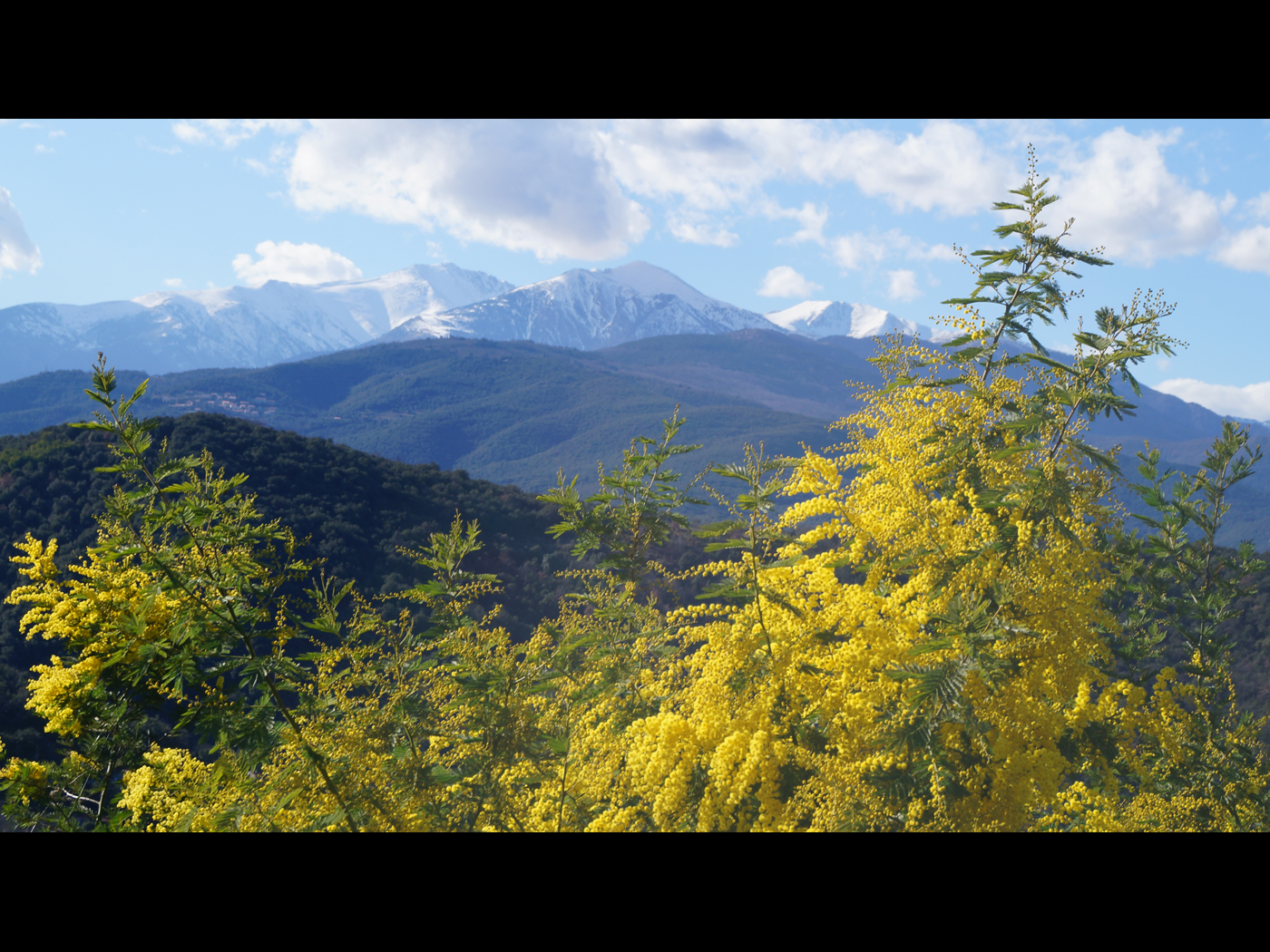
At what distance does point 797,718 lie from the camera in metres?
3.86

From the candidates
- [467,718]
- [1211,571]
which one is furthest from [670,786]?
[1211,571]

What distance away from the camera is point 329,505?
108 feet

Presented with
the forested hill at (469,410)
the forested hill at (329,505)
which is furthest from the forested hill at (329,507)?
the forested hill at (469,410)

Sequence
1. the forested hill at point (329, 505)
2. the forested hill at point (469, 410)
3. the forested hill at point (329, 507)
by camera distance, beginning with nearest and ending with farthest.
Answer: the forested hill at point (329, 507)
the forested hill at point (329, 505)
the forested hill at point (469, 410)

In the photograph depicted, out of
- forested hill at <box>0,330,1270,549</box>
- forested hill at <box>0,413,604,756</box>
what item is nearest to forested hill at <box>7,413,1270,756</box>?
forested hill at <box>0,413,604,756</box>

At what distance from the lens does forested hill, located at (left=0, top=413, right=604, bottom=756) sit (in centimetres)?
2780

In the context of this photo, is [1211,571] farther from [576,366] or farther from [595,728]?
[576,366]

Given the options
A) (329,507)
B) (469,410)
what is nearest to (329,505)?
(329,507)

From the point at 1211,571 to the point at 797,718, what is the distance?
21.9ft

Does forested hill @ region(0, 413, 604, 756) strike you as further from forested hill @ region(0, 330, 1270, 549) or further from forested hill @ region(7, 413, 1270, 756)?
forested hill @ region(0, 330, 1270, 549)

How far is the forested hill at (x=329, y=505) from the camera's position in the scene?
2780 centimetres

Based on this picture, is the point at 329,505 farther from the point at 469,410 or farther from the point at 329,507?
the point at 469,410

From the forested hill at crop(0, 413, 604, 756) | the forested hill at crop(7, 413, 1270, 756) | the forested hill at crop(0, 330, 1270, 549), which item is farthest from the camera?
the forested hill at crop(0, 330, 1270, 549)

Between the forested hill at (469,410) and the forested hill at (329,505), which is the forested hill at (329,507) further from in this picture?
the forested hill at (469,410)
